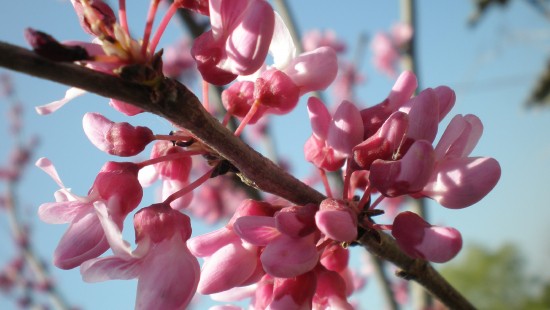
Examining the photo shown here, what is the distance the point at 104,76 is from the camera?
708 mm

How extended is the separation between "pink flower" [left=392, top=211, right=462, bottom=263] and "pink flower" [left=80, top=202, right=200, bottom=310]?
1.25ft

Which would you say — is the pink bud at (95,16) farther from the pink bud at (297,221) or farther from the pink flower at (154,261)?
the pink bud at (297,221)

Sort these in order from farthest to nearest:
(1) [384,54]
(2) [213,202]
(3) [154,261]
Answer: (1) [384,54]
(2) [213,202]
(3) [154,261]

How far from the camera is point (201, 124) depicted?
2.63ft

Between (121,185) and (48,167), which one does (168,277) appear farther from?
(48,167)

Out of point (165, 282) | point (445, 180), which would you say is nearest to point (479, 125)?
point (445, 180)

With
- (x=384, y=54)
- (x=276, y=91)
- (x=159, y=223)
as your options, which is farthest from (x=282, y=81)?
(x=384, y=54)

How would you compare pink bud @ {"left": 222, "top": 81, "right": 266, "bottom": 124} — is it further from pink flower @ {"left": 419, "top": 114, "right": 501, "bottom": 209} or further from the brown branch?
pink flower @ {"left": 419, "top": 114, "right": 501, "bottom": 209}

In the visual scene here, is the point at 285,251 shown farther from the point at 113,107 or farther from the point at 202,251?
the point at 113,107

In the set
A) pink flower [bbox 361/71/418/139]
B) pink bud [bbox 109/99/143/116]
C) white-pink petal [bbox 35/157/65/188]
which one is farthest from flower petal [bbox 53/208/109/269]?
pink flower [bbox 361/71/418/139]

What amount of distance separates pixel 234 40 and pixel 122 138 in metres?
0.28

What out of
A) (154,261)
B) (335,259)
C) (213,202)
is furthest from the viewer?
(213,202)

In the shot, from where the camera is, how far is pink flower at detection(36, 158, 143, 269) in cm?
85

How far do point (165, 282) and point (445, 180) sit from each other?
21.1 inches
